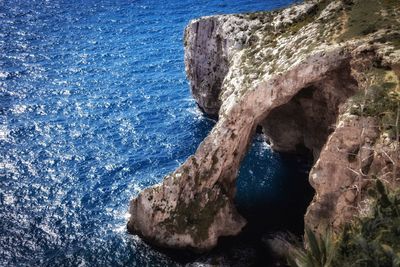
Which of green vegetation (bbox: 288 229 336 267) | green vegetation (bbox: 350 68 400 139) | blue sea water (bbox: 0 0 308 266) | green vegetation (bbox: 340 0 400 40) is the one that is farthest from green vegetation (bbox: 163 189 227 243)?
green vegetation (bbox: 340 0 400 40)

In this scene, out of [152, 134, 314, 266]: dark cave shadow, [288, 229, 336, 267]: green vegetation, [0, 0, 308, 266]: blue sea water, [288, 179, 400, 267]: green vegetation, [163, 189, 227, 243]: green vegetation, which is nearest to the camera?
[288, 179, 400, 267]: green vegetation

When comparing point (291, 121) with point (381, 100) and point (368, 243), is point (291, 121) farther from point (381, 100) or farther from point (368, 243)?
point (368, 243)

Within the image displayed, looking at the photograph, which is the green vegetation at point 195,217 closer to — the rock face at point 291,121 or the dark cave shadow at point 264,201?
the rock face at point 291,121

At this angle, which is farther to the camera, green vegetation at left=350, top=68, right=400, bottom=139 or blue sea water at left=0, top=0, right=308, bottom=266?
blue sea water at left=0, top=0, right=308, bottom=266

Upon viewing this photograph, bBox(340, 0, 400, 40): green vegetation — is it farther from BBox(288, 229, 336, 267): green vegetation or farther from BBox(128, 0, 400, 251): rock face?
BBox(288, 229, 336, 267): green vegetation

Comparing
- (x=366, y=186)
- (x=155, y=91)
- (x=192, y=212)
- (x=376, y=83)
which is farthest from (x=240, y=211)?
(x=155, y=91)

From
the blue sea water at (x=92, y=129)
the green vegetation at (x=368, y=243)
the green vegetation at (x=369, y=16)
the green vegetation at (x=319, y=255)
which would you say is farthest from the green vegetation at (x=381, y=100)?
the blue sea water at (x=92, y=129)

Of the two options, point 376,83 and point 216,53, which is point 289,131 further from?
point 376,83
